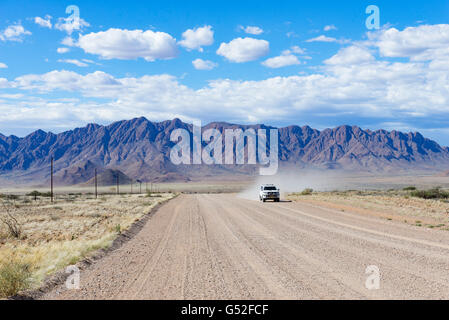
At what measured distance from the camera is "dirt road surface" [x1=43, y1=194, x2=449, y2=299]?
8023mm

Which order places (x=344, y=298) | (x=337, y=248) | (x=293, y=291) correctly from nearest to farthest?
(x=344, y=298), (x=293, y=291), (x=337, y=248)

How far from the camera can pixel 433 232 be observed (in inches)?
679

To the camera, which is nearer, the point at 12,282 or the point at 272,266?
the point at 12,282

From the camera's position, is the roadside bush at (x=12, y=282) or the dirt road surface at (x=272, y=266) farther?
the roadside bush at (x=12, y=282)

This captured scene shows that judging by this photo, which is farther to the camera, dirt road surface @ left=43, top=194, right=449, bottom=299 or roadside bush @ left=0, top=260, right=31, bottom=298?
roadside bush @ left=0, top=260, right=31, bottom=298

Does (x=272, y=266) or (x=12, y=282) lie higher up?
(x=12, y=282)

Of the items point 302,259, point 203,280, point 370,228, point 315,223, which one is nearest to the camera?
point 203,280

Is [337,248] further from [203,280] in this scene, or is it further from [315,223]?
[315,223]

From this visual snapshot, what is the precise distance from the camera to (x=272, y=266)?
34.2ft

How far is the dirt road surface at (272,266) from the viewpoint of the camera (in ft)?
26.3

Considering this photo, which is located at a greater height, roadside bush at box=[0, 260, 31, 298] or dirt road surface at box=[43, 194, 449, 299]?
roadside bush at box=[0, 260, 31, 298]

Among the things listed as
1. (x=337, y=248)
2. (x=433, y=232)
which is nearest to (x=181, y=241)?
(x=337, y=248)
